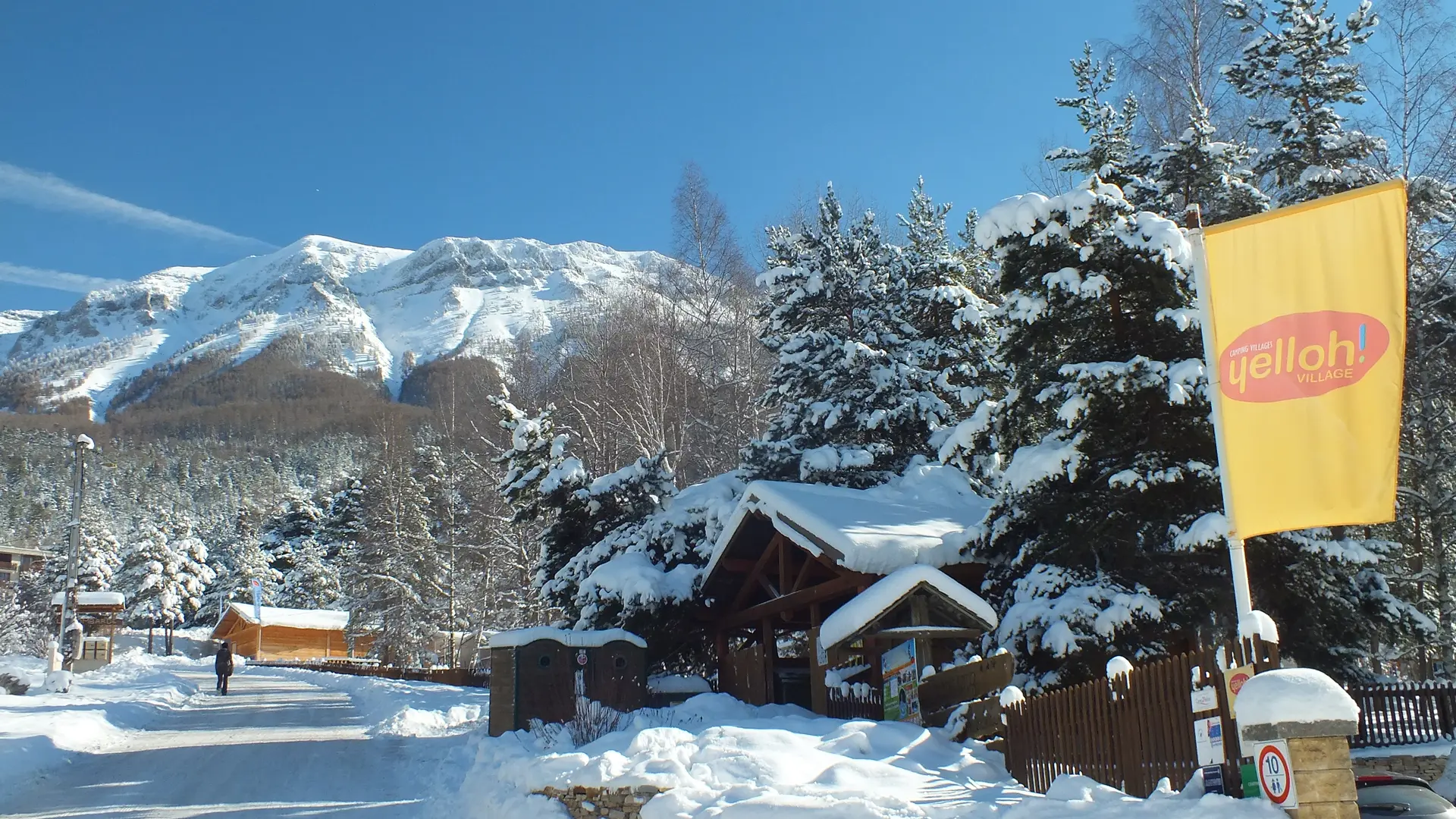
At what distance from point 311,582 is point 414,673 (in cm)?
4902

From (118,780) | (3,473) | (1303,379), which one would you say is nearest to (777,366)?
(118,780)

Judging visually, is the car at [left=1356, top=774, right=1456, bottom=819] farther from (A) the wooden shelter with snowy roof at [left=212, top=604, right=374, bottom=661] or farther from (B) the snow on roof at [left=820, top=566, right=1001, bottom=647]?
(A) the wooden shelter with snowy roof at [left=212, top=604, right=374, bottom=661]

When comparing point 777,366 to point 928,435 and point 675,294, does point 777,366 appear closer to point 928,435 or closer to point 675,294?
point 928,435

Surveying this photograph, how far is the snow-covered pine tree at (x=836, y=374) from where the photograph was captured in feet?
72.1

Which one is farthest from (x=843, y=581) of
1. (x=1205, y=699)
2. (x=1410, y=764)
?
(x=1410, y=764)

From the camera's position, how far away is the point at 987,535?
1504 cm

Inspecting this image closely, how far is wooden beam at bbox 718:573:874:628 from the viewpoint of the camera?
576 inches

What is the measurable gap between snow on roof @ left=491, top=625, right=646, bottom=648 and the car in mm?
10963

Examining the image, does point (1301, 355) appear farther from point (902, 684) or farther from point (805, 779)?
point (902, 684)

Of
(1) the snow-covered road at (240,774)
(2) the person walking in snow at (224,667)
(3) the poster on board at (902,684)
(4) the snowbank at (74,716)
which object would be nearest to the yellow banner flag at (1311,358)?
(3) the poster on board at (902,684)

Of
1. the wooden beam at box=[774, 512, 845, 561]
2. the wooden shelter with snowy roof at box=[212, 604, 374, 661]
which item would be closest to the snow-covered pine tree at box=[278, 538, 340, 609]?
the wooden shelter with snowy roof at box=[212, 604, 374, 661]

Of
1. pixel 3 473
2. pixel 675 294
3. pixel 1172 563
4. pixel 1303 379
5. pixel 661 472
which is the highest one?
pixel 3 473

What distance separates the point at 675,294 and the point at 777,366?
8946 mm

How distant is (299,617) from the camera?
7056 cm
